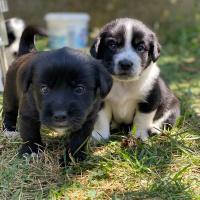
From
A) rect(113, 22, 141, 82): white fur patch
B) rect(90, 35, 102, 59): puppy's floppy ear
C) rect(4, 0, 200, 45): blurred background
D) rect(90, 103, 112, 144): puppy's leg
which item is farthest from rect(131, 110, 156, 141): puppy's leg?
rect(4, 0, 200, 45): blurred background

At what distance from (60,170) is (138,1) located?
7.51 m

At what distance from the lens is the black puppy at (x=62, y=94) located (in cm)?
269

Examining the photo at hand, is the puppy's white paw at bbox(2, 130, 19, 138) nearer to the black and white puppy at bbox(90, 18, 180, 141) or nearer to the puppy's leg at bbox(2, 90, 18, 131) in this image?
the puppy's leg at bbox(2, 90, 18, 131)

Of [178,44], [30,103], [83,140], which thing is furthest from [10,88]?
[178,44]

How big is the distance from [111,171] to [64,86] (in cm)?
90

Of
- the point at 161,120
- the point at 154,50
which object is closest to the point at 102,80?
the point at 154,50

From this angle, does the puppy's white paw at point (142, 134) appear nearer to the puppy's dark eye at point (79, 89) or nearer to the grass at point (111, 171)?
the grass at point (111, 171)

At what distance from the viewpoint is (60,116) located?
8.51 ft

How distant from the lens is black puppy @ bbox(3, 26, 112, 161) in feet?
8.83

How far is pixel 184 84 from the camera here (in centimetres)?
612

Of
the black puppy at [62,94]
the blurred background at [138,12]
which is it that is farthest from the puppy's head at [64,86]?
the blurred background at [138,12]

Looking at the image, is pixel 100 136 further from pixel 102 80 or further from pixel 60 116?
pixel 60 116

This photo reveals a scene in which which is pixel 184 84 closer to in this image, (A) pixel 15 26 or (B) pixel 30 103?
(A) pixel 15 26

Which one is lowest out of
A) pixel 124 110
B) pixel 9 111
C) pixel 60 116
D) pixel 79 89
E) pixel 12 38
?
pixel 124 110
